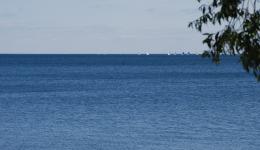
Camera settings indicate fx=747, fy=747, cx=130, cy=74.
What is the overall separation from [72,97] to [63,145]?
41921 millimetres

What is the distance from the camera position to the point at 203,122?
5016 cm

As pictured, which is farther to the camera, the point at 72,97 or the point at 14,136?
Answer: the point at 72,97

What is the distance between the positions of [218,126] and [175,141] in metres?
8.77

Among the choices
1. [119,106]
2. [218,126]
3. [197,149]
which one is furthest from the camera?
[119,106]

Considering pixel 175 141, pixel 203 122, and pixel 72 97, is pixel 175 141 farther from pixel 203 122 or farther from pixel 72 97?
pixel 72 97

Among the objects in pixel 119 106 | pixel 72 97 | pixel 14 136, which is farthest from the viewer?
pixel 72 97

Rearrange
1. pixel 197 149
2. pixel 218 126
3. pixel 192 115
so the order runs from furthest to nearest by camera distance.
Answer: pixel 192 115 → pixel 218 126 → pixel 197 149

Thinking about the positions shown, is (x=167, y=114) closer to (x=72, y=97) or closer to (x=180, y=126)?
(x=180, y=126)

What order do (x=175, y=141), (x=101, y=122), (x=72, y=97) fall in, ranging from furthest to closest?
1. (x=72, y=97)
2. (x=101, y=122)
3. (x=175, y=141)

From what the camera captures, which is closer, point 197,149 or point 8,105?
point 197,149

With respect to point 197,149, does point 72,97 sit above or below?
below

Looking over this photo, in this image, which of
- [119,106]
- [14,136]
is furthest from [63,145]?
[119,106]

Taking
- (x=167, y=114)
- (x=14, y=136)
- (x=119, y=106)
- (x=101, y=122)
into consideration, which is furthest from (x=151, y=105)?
(x=14, y=136)

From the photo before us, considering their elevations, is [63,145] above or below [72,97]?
above
